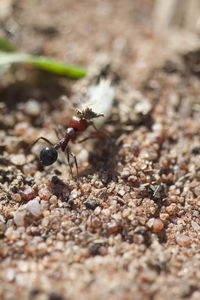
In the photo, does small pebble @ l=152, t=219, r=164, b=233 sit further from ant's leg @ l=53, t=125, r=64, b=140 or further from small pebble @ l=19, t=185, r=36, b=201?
ant's leg @ l=53, t=125, r=64, b=140

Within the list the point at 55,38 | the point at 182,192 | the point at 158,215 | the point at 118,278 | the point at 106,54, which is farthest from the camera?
the point at 55,38

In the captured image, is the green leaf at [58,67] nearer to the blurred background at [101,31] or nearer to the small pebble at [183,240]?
the blurred background at [101,31]

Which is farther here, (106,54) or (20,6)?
(20,6)

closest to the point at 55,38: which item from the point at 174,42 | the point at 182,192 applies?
the point at 174,42

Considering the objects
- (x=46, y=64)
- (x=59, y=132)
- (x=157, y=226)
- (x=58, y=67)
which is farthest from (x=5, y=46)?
(x=157, y=226)

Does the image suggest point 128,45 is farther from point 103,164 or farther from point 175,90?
point 103,164

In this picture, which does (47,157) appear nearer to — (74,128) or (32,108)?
(74,128)

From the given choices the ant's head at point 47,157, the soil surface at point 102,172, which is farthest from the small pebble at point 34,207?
the ant's head at point 47,157
